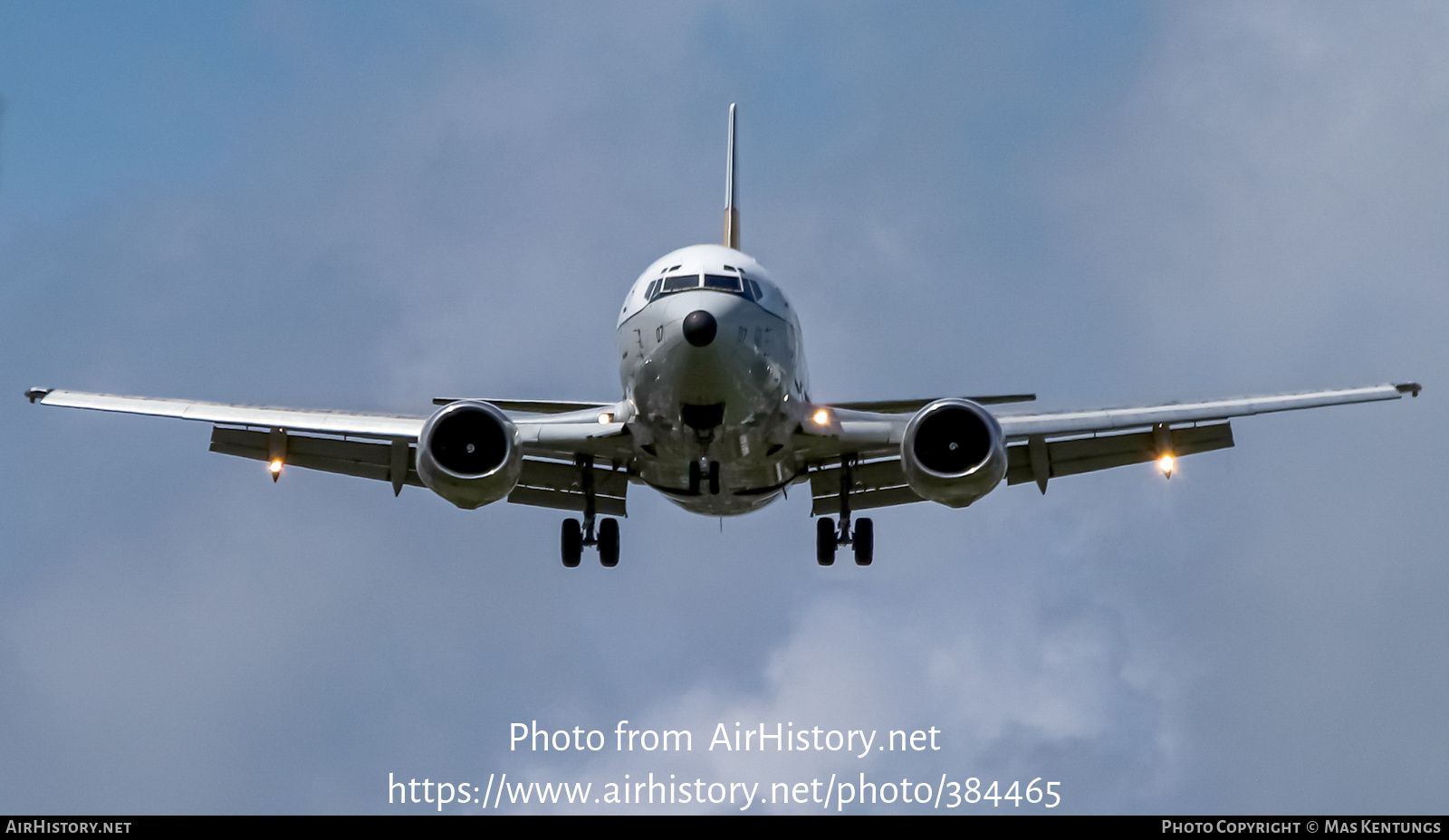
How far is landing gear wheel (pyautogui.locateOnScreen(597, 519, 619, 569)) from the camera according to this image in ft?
98.9

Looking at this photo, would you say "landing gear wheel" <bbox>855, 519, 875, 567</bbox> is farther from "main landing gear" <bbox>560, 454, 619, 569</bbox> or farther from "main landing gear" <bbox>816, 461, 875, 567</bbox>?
"main landing gear" <bbox>560, 454, 619, 569</bbox>

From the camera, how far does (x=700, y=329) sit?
22438mm

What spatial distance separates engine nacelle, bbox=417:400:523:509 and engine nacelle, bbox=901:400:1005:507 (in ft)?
20.0

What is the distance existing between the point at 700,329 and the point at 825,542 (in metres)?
9.26

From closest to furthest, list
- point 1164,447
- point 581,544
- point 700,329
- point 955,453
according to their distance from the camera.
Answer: point 700,329 → point 955,453 → point 1164,447 → point 581,544

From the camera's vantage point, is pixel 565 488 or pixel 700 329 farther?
pixel 565 488

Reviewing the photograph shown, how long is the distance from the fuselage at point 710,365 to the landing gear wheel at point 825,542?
446cm

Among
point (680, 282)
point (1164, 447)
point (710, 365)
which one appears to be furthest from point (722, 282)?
point (1164, 447)

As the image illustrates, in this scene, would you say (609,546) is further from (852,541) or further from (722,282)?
(722,282)

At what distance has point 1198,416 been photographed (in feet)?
86.6

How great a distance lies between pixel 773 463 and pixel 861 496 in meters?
4.47
